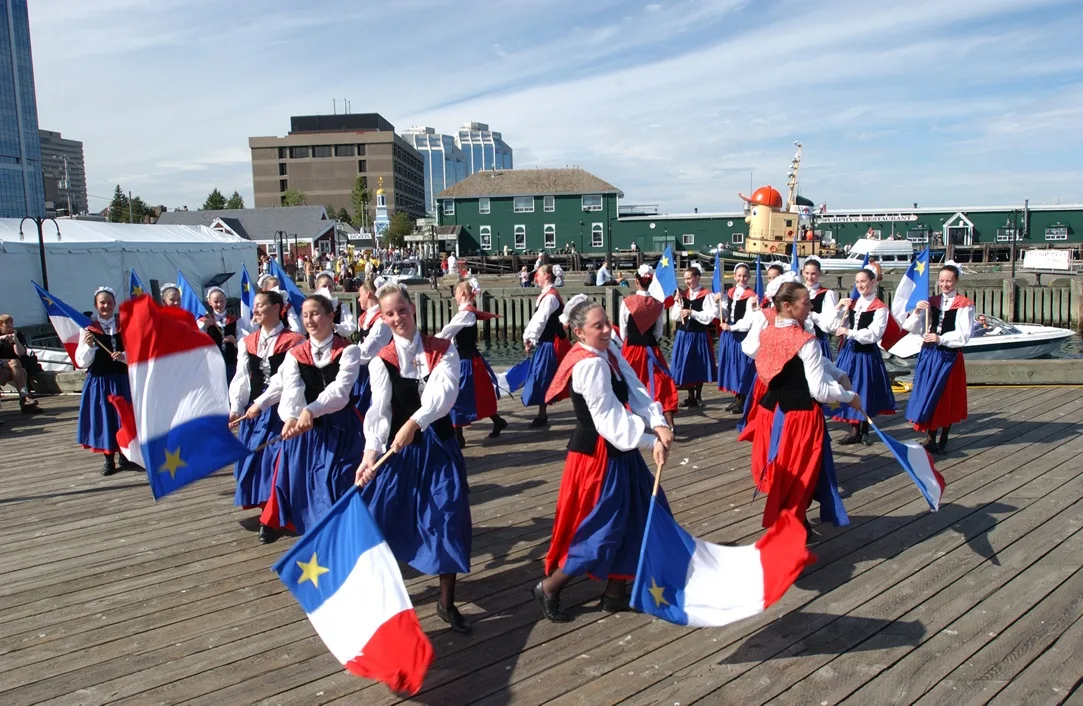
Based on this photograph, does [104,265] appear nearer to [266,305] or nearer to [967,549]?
[266,305]

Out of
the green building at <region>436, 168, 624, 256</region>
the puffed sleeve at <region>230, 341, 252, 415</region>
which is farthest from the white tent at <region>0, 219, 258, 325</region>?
the green building at <region>436, 168, 624, 256</region>

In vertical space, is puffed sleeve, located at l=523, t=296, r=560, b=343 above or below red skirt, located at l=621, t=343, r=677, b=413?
above

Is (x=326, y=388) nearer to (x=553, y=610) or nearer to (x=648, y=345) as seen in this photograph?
(x=553, y=610)

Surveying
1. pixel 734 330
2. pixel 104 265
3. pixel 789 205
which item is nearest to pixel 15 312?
pixel 104 265

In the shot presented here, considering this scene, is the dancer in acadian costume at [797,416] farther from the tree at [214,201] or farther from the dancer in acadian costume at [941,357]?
the tree at [214,201]

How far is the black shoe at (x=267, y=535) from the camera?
4.91 m

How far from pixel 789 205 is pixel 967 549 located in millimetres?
40843

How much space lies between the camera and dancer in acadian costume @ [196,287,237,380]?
7.21 m

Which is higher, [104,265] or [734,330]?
[104,265]

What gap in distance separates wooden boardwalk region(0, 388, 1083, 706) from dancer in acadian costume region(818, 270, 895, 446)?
1.96 ft

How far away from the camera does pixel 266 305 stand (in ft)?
15.5

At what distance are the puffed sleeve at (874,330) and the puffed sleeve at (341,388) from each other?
13.6 feet

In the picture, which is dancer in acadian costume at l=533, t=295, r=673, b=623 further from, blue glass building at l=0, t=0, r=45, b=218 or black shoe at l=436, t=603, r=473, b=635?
blue glass building at l=0, t=0, r=45, b=218

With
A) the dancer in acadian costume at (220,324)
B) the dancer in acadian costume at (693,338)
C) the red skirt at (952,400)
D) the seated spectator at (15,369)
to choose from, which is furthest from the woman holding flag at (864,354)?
the seated spectator at (15,369)
